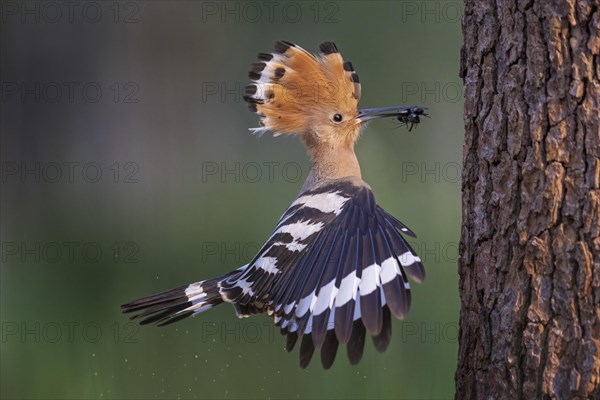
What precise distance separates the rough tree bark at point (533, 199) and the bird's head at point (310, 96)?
2.26 ft

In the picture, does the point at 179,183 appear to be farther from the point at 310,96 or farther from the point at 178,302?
the point at 178,302

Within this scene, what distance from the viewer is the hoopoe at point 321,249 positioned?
1.68 meters

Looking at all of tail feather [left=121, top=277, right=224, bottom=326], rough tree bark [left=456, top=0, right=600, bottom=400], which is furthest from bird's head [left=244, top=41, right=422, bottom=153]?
rough tree bark [left=456, top=0, right=600, bottom=400]

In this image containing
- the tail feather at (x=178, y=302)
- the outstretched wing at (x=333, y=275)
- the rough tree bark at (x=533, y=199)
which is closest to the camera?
the rough tree bark at (x=533, y=199)

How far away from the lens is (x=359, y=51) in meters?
4.13

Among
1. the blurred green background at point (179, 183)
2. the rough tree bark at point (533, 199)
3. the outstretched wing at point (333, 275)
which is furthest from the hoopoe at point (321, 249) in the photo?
the blurred green background at point (179, 183)

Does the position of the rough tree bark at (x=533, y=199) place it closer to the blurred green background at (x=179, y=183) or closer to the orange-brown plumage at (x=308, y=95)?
the orange-brown plumage at (x=308, y=95)

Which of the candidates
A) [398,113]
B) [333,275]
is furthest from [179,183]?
[333,275]

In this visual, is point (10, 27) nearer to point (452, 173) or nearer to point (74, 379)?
point (74, 379)

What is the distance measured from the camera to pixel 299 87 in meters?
2.30

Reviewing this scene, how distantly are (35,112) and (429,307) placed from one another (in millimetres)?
2310

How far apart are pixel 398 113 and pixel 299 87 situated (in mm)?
269

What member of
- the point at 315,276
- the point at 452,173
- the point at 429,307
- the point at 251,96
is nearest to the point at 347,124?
the point at 251,96

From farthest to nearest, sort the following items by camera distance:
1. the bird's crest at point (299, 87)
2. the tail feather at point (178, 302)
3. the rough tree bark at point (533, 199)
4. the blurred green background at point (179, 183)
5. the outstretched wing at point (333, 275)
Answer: the blurred green background at point (179, 183)
the bird's crest at point (299, 87)
the tail feather at point (178, 302)
the outstretched wing at point (333, 275)
the rough tree bark at point (533, 199)
